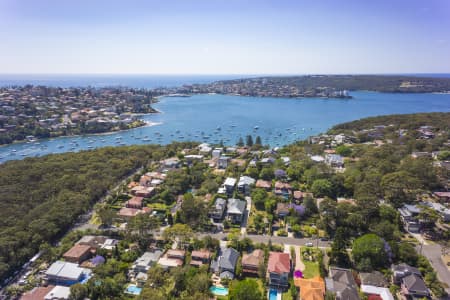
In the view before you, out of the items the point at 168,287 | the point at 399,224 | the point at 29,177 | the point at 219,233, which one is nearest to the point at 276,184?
the point at 219,233

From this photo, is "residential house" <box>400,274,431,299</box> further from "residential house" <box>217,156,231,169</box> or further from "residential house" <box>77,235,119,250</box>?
"residential house" <box>217,156,231,169</box>

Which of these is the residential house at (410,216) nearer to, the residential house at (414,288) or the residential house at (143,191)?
the residential house at (414,288)

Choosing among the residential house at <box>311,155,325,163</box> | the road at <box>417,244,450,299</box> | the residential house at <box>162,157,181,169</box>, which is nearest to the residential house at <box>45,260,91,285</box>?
the residential house at <box>162,157,181,169</box>

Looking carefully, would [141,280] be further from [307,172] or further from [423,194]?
[423,194]

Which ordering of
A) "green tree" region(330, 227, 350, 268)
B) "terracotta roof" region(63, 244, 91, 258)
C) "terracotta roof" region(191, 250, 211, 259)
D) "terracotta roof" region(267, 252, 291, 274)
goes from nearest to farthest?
"terracotta roof" region(267, 252, 291, 274) < "green tree" region(330, 227, 350, 268) < "terracotta roof" region(191, 250, 211, 259) < "terracotta roof" region(63, 244, 91, 258)

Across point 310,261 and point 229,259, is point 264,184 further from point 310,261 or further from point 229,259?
point 229,259

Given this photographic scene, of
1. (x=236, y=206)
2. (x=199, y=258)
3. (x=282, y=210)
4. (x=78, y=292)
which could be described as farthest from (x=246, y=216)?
(x=78, y=292)
